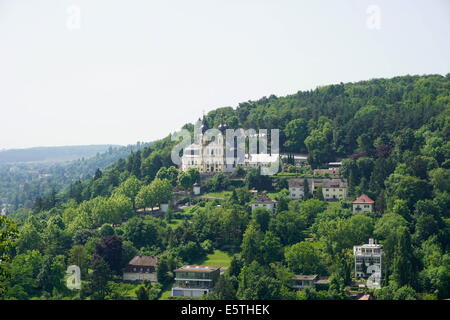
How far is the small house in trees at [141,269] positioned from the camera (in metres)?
41.4

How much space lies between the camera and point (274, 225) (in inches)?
1780

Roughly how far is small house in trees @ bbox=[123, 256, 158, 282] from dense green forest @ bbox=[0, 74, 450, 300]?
591 mm

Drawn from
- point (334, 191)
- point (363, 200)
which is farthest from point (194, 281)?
point (334, 191)

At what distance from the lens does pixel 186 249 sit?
43.8 metres

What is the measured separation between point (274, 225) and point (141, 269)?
854 cm

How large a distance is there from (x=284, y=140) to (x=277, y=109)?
12.8 metres

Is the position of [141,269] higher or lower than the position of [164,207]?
lower

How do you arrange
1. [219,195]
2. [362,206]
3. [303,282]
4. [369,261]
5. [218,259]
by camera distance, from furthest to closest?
[219,195]
[362,206]
[218,259]
[369,261]
[303,282]

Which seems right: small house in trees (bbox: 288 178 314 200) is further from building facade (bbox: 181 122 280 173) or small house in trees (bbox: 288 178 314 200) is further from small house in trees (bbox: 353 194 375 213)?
building facade (bbox: 181 122 280 173)

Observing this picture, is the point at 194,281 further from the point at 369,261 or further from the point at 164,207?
the point at 164,207

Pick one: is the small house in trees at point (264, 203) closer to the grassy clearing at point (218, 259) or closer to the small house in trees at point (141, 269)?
the grassy clearing at point (218, 259)
